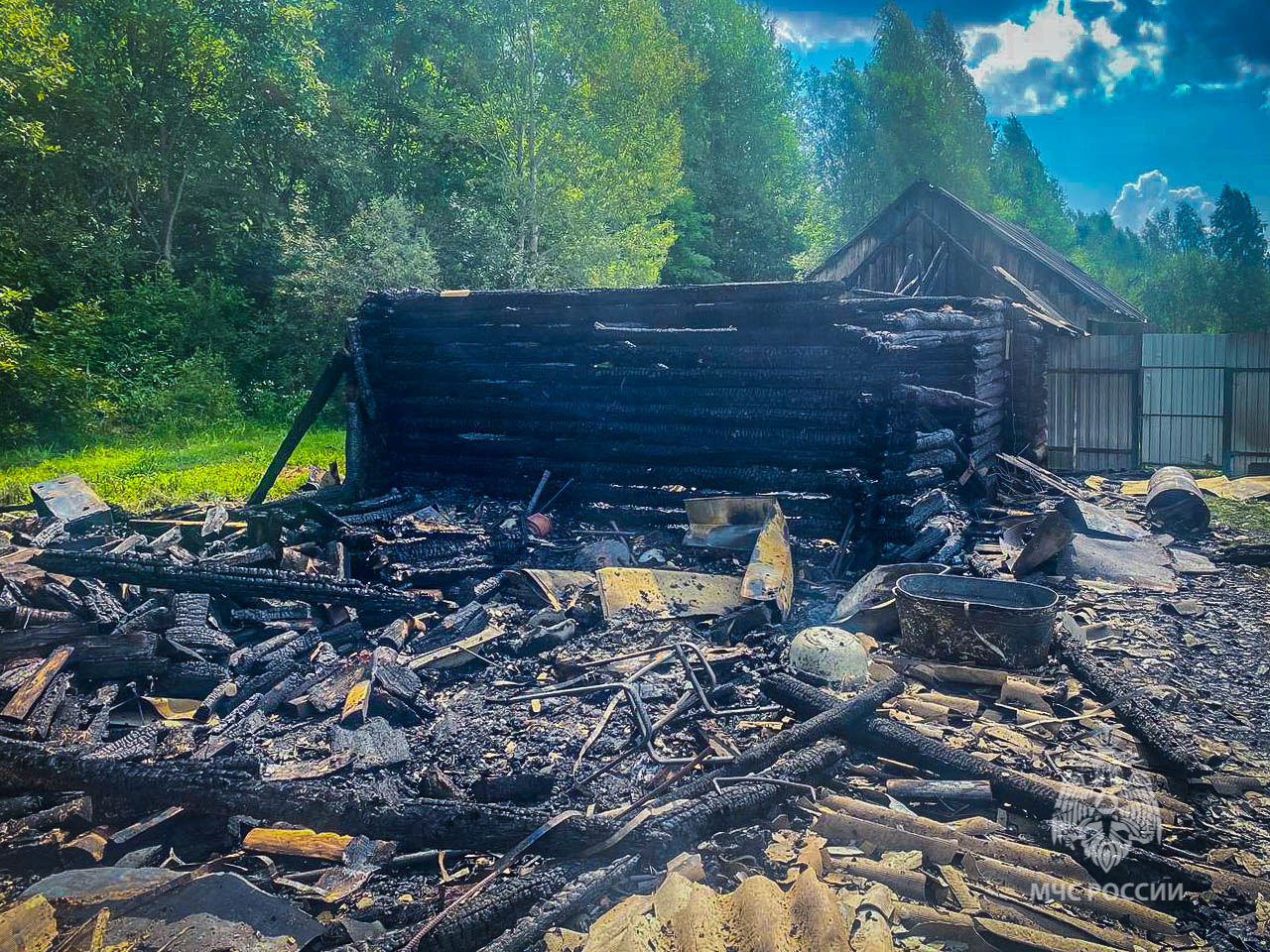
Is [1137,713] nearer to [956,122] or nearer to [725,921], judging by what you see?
[725,921]

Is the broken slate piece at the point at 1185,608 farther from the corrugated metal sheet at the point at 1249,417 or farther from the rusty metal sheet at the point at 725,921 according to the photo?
the corrugated metal sheet at the point at 1249,417

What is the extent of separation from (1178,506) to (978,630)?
629 centimetres

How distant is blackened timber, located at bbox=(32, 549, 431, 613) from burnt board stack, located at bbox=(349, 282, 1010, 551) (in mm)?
3175

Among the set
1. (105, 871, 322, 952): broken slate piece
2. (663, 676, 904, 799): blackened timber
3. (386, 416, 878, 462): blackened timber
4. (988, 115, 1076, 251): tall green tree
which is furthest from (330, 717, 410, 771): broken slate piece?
(988, 115, 1076, 251): tall green tree

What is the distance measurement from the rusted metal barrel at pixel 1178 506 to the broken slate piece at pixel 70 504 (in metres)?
12.5

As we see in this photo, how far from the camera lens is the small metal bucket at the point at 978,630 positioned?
514 centimetres

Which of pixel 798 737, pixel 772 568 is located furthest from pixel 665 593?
pixel 798 737

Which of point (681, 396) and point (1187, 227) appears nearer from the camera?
point (681, 396)

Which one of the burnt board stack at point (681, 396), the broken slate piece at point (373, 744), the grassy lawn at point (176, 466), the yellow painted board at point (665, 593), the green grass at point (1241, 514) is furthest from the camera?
the grassy lawn at point (176, 466)

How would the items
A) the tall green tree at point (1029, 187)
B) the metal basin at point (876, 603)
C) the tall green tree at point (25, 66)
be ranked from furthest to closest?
the tall green tree at point (1029, 187)
the tall green tree at point (25, 66)
the metal basin at point (876, 603)

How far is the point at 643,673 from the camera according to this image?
5.29 metres

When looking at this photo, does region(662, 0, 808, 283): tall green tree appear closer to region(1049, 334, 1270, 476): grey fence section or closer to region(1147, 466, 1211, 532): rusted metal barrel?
region(1049, 334, 1270, 476): grey fence section

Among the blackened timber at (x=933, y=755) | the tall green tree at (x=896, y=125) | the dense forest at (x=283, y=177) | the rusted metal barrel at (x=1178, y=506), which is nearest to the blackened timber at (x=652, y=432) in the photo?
the rusted metal barrel at (x=1178, y=506)

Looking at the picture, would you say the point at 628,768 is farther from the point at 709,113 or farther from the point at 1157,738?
the point at 709,113
